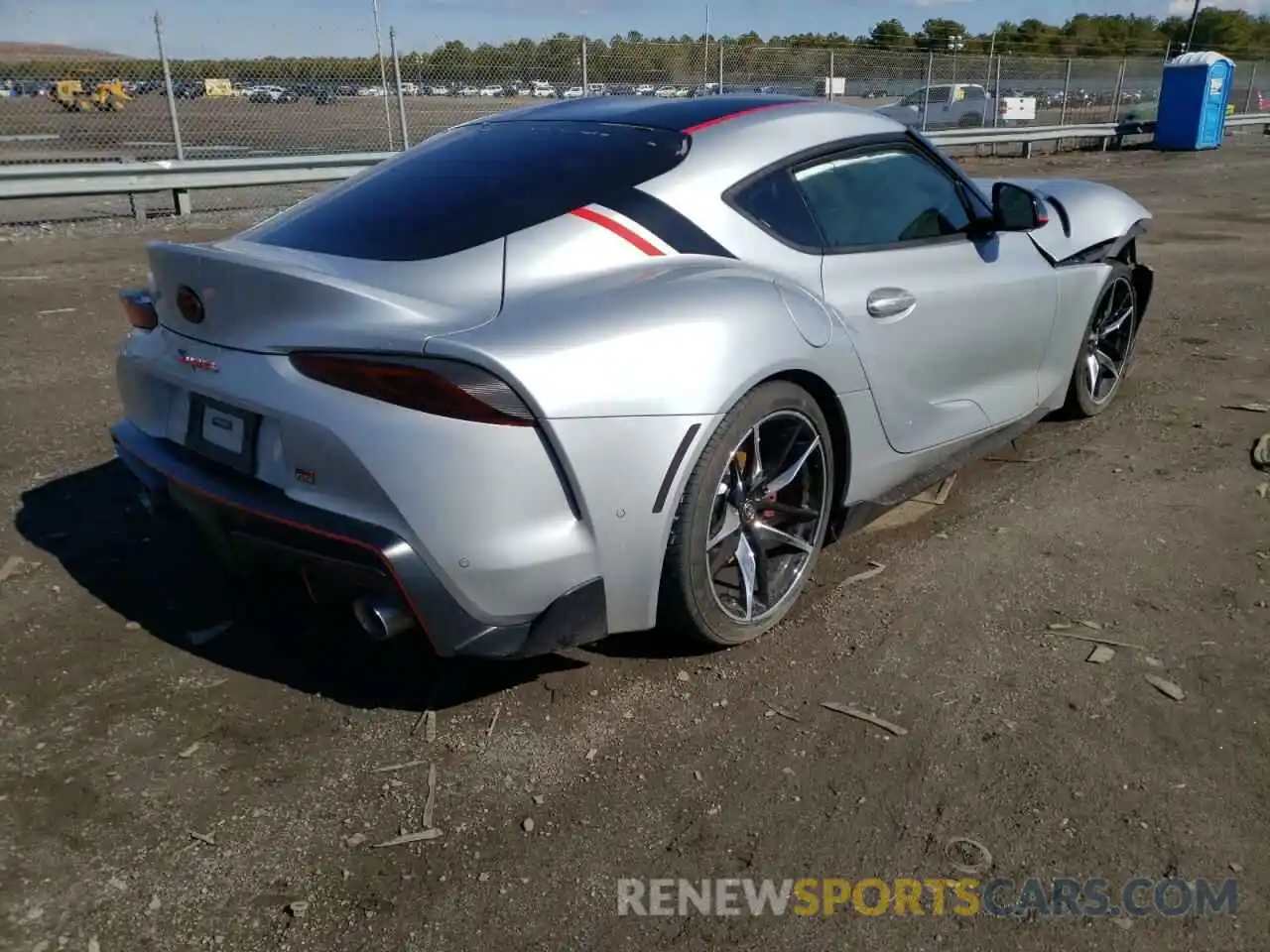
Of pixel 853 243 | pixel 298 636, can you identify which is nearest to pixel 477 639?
pixel 298 636

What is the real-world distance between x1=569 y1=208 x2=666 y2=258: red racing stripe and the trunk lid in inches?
10.6

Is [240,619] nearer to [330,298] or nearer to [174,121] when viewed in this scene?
[330,298]

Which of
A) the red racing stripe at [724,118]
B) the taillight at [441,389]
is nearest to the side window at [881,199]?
the red racing stripe at [724,118]

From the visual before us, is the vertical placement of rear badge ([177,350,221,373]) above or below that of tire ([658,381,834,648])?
above

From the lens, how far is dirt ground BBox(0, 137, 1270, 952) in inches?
85.0

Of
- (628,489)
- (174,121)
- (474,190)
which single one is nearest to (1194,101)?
(174,121)

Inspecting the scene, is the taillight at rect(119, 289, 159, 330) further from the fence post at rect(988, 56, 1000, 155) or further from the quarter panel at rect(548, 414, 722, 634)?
the fence post at rect(988, 56, 1000, 155)

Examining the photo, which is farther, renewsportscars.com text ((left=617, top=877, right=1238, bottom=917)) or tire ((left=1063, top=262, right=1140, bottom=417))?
tire ((left=1063, top=262, right=1140, bottom=417))

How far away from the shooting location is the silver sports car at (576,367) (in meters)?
2.39

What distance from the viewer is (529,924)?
2.12m

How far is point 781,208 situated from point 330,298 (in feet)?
4.77

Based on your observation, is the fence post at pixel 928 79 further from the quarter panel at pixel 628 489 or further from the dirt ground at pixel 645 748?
the quarter panel at pixel 628 489

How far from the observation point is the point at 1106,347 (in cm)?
506

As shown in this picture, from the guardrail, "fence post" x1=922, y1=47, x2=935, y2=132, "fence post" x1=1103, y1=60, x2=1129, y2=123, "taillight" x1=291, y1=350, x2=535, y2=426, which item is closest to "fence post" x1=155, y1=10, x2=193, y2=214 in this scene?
the guardrail
